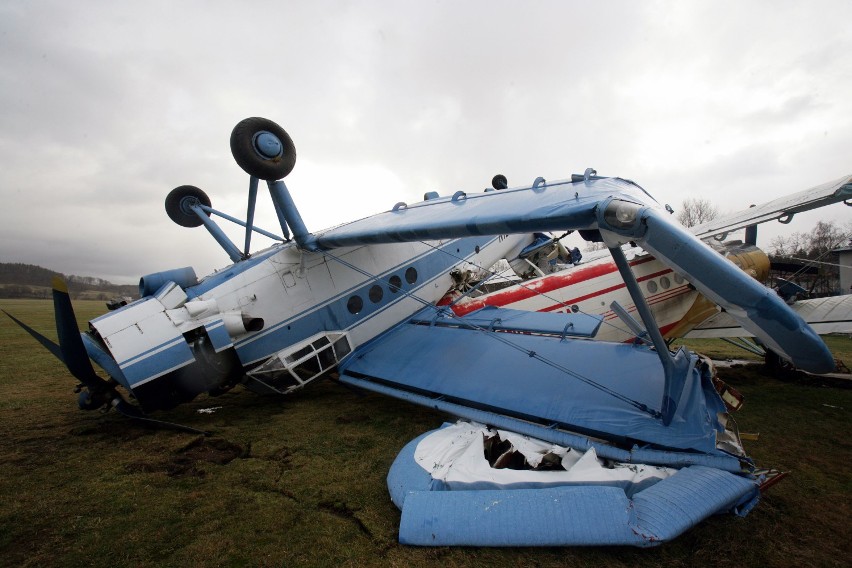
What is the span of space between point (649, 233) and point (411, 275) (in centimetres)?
517

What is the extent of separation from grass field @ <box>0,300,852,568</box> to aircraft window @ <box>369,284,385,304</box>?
1867mm

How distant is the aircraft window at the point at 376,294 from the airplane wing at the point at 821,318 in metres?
5.83

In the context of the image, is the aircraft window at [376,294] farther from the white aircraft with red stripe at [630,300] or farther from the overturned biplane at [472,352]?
the white aircraft with red stripe at [630,300]

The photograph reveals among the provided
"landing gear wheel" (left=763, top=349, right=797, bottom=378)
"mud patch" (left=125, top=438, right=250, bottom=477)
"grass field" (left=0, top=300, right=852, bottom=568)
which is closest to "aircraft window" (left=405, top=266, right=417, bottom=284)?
"grass field" (left=0, top=300, right=852, bottom=568)

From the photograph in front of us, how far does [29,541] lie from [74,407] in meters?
4.27

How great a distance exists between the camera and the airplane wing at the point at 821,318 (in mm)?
6641

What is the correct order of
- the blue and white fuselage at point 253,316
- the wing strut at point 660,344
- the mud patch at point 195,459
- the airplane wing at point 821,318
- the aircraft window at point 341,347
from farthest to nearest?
the airplane wing at point 821,318 < the aircraft window at point 341,347 < the blue and white fuselage at point 253,316 < the mud patch at point 195,459 < the wing strut at point 660,344

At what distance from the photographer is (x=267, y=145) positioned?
483cm

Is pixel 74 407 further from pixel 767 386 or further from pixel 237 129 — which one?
pixel 767 386

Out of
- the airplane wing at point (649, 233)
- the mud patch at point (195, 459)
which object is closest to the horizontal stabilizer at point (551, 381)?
the airplane wing at point (649, 233)

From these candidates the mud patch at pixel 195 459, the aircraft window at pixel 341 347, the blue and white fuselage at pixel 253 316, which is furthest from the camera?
the aircraft window at pixel 341 347

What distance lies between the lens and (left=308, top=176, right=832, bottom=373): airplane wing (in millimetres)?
2506

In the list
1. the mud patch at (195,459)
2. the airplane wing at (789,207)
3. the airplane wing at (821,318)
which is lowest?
the airplane wing at (821,318)

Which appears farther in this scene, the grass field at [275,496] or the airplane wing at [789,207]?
the airplane wing at [789,207]
